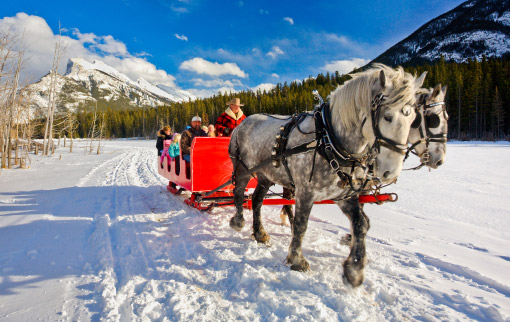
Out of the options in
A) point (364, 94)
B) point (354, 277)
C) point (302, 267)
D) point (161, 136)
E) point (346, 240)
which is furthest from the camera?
point (161, 136)

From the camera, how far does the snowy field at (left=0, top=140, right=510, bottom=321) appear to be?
2.36m

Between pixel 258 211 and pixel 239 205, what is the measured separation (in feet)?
1.42

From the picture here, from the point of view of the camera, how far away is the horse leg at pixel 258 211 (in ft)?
13.1

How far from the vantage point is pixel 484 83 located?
143ft

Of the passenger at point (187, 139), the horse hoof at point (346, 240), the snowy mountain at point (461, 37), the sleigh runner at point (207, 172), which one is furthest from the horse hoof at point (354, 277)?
the snowy mountain at point (461, 37)

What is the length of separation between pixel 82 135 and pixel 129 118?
91.5ft

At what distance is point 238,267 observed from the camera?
125 inches

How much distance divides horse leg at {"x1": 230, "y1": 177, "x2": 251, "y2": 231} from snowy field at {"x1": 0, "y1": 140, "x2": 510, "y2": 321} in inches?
6.3

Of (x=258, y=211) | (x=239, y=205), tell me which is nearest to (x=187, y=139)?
(x=239, y=205)

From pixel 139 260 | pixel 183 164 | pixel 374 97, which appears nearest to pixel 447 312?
pixel 374 97

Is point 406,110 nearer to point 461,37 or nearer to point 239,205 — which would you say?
point 239,205

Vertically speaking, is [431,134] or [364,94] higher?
[364,94]

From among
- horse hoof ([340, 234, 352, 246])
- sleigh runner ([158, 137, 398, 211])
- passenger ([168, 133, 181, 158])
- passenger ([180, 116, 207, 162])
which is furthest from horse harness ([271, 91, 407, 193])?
passenger ([168, 133, 181, 158])

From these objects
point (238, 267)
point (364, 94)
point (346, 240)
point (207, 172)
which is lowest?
point (238, 267)
